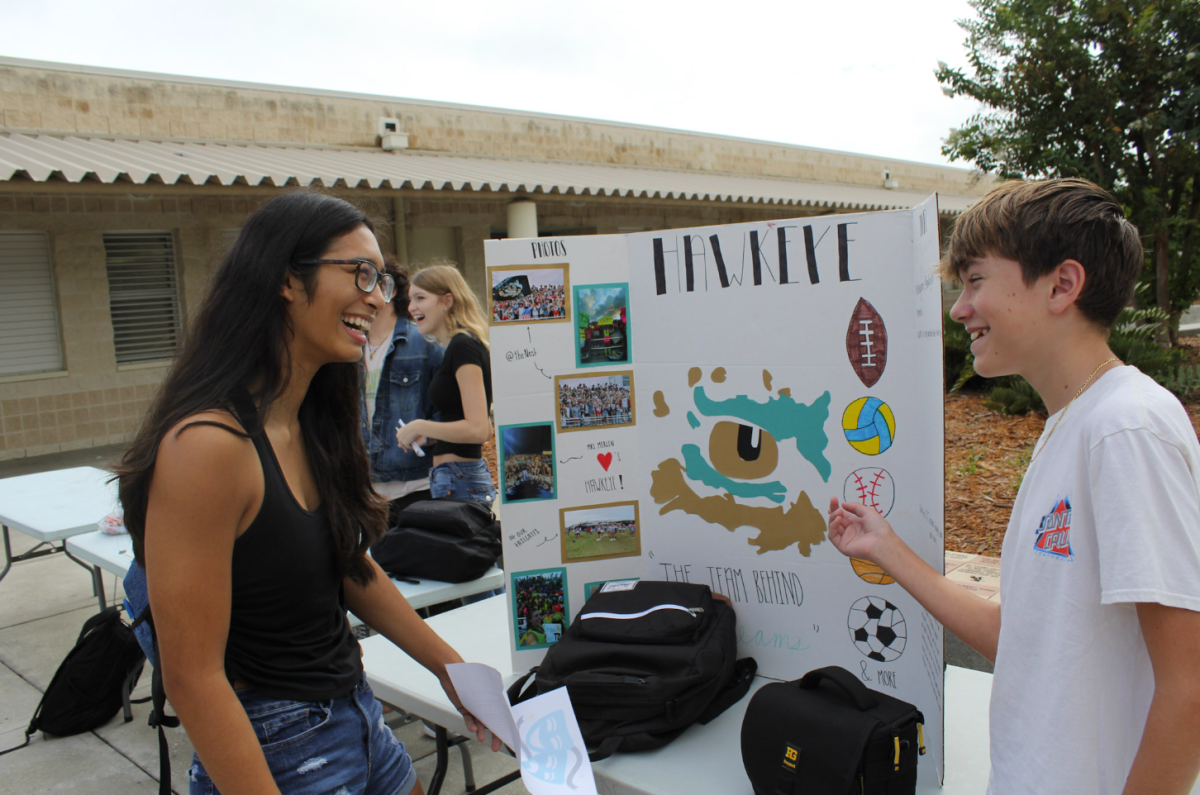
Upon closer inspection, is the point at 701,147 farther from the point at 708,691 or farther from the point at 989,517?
the point at 708,691

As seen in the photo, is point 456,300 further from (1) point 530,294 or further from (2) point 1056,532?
(2) point 1056,532

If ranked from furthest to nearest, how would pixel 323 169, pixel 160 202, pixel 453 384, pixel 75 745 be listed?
1. pixel 160 202
2. pixel 323 169
3. pixel 453 384
4. pixel 75 745

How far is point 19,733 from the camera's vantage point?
3.40 metres

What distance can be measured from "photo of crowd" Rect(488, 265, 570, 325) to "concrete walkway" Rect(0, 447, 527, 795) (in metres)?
1.70

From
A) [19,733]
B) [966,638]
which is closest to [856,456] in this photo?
[966,638]

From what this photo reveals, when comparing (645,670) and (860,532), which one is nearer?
(860,532)

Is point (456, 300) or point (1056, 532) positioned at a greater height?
point (456, 300)

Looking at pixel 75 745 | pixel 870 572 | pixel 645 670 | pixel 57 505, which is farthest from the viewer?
pixel 57 505

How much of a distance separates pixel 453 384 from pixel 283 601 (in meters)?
2.14

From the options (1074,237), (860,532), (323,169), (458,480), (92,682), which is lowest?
(92,682)

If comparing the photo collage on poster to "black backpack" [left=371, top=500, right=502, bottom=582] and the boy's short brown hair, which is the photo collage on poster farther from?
the boy's short brown hair

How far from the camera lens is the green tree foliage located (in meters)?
7.72

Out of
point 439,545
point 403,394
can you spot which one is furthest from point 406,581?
point 403,394

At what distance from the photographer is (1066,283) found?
1.16m
